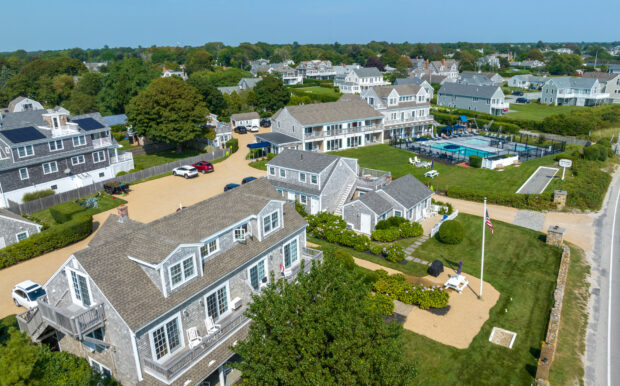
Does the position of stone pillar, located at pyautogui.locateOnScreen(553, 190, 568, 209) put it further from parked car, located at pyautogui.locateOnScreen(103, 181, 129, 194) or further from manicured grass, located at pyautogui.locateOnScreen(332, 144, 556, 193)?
parked car, located at pyautogui.locateOnScreen(103, 181, 129, 194)

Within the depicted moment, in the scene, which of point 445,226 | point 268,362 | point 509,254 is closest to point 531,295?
point 509,254

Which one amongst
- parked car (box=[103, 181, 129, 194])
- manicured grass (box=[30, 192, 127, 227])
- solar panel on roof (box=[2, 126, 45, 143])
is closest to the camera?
manicured grass (box=[30, 192, 127, 227])

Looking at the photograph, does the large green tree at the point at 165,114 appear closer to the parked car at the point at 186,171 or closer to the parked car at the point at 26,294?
the parked car at the point at 186,171

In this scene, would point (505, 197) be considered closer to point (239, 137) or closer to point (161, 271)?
point (161, 271)

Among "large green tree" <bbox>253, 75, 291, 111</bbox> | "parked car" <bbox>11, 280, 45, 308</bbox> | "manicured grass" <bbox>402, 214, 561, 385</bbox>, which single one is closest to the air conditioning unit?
"manicured grass" <bbox>402, 214, 561, 385</bbox>

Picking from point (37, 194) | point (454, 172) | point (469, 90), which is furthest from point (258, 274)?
point (469, 90)

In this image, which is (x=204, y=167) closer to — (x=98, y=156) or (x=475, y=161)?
(x=98, y=156)
